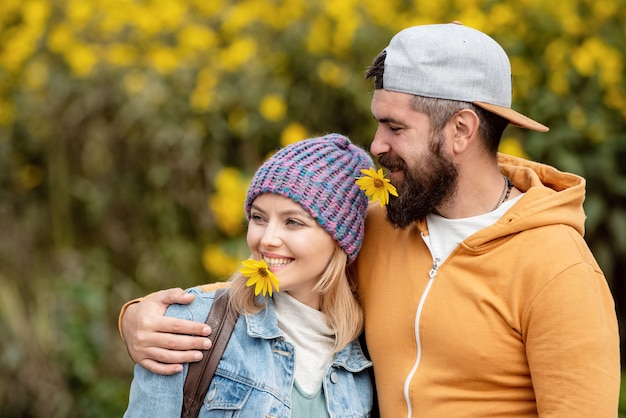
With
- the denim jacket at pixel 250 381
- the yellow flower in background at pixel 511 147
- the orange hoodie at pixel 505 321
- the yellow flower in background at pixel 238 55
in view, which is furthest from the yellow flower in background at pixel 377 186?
the yellow flower in background at pixel 238 55

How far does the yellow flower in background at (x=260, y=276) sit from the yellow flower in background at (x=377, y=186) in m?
0.34

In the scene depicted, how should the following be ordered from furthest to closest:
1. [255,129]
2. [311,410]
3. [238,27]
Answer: [238,27] → [255,129] → [311,410]

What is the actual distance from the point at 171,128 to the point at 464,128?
243cm

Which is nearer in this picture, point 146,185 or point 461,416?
point 461,416

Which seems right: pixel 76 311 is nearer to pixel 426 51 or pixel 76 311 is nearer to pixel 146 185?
pixel 146 185

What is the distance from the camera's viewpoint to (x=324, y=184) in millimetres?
2191

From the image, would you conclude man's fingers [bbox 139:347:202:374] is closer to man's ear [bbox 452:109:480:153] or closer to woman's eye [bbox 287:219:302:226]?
woman's eye [bbox 287:219:302:226]

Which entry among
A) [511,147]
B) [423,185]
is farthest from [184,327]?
[511,147]

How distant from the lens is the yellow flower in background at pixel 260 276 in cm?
210

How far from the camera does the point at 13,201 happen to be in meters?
4.74

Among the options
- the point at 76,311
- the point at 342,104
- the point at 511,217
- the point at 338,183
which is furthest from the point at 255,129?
the point at 511,217

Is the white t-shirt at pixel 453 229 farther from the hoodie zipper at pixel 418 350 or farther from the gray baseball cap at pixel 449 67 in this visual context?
the gray baseball cap at pixel 449 67

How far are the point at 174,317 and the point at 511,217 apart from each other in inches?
35.8

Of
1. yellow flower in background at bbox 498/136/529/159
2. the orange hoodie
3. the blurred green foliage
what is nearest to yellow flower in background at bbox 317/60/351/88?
the blurred green foliage
